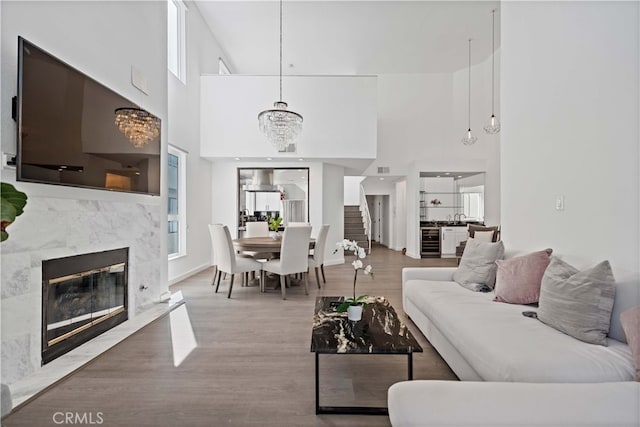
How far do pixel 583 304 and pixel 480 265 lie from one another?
1.16m

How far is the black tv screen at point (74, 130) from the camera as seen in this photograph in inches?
81.2

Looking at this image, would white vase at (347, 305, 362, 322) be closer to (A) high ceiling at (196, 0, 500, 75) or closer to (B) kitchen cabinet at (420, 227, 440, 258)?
(A) high ceiling at (196, 0, 500, 75)

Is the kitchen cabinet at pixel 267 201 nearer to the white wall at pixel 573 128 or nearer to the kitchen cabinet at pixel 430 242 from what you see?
the kitchen cabinet at pixel 430 242

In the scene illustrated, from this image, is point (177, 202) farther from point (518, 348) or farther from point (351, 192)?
point (351, 192)

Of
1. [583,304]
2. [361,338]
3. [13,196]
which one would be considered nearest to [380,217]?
[583,304]

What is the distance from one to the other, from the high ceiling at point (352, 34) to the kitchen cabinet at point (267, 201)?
128 inches

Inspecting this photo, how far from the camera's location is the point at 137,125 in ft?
A: 11.1

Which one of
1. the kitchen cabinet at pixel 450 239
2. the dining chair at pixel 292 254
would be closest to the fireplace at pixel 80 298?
the dining chair at pixel 292 254

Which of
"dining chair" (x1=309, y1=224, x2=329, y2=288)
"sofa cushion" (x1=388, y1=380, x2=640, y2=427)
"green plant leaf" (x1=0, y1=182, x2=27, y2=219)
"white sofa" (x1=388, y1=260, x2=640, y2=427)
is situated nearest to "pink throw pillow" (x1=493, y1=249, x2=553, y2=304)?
"white sofa" (x1=388, y1=260, x2=640, y2=427)

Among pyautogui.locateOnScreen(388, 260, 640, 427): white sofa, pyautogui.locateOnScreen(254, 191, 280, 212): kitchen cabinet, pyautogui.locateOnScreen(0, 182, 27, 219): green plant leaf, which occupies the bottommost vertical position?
pyautogui.locateOnScreen(388, 260, 640, 427): white sofa

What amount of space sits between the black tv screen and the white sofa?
2.65m

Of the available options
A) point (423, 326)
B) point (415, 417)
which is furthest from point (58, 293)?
point (423, 326)

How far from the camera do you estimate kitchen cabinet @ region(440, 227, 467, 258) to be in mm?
8547

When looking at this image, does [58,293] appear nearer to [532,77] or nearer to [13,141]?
[13,141]
